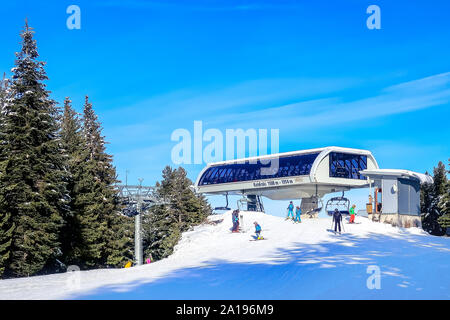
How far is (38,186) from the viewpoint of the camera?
30391mm

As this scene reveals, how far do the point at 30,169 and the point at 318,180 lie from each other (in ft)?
74.4

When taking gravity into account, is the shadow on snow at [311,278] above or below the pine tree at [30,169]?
below

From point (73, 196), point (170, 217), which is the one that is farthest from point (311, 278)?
point (170, 217)

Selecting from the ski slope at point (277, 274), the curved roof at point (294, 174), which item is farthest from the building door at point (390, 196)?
the curved roof at point (294, 174)

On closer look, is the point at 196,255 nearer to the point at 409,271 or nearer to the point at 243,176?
the point at 409,271

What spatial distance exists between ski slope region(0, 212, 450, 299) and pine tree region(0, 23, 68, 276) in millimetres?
8332

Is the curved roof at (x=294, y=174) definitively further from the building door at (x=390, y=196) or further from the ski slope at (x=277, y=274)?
the ski slope at (x=277, y=274)

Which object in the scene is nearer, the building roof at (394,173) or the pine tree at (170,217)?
the building roof at (394,173)

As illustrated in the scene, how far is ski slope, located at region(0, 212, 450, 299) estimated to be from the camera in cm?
1355

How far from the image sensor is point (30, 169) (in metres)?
30.0

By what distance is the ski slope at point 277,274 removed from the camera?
13547 mm

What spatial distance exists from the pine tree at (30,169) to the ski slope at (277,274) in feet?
27.3

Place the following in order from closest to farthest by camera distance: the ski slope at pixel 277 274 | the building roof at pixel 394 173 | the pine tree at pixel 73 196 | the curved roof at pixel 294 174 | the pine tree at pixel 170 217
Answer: the ski slope at pixel 277 274, the building roof at pixel 394 173, the pine tree at pixel 73 196, the curved roof at pixel 294 174, the pine tree at pixel 170 217

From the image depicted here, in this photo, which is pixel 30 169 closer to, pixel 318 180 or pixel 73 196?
pixel 73 196
